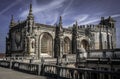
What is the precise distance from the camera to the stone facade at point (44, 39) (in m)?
32.6

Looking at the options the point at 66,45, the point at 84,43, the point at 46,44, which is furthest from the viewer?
the point at 84,43

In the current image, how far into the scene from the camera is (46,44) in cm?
3572

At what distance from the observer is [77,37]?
40.4 metres

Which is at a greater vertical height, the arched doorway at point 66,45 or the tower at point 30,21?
the tower at point 30,21

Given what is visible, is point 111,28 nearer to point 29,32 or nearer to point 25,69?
point 29,32

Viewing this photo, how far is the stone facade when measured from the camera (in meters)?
32.6

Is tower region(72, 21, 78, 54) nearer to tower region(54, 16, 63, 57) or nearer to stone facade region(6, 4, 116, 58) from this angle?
stone facade region(6, 4, 116, 58)

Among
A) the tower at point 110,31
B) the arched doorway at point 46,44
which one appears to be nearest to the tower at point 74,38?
the arched doorway at point 46,44

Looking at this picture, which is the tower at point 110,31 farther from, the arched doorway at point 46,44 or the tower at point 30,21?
the tower at point 30,21

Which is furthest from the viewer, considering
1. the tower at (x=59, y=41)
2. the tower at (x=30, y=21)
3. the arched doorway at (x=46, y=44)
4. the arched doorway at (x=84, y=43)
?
the arched doorway at (x=84, y=43)

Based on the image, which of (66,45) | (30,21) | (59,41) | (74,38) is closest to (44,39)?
(59,41)

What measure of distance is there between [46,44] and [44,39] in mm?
1128

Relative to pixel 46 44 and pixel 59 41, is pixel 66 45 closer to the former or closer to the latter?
pixel 59 41

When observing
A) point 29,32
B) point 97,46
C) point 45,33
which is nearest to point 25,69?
point 29,32
